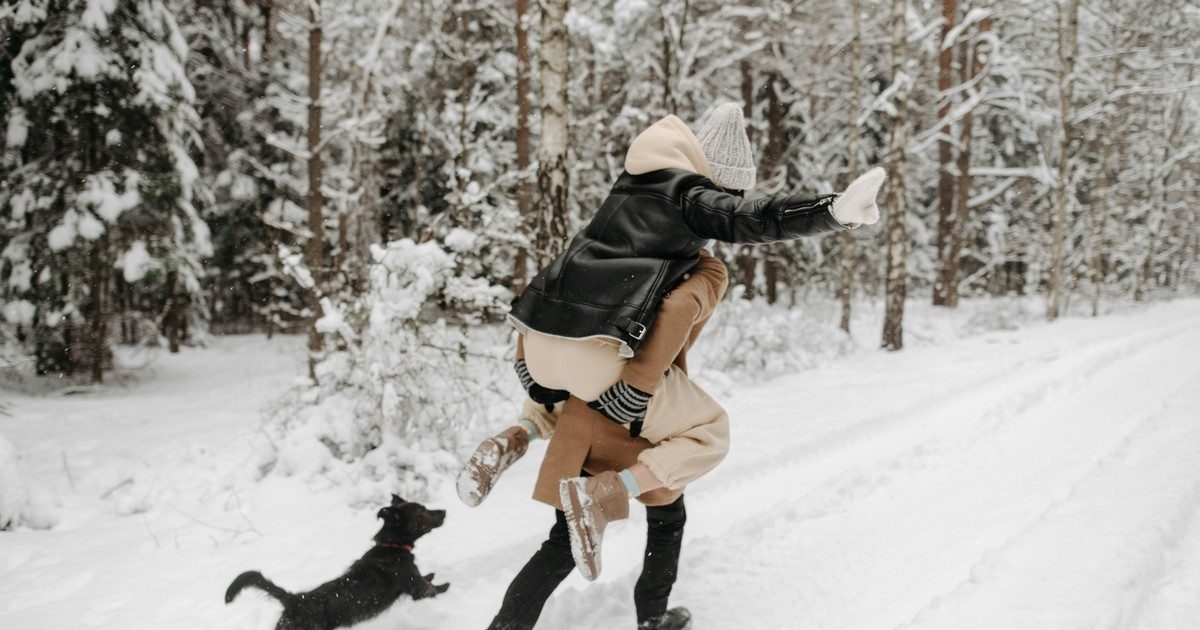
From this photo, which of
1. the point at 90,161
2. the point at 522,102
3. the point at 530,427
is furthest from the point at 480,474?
the point at 522,102

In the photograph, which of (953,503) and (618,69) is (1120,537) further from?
(618,69)

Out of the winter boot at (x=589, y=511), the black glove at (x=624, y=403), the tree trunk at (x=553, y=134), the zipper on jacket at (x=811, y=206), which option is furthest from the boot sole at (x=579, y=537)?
the tree trunk at (x=553, y=134)

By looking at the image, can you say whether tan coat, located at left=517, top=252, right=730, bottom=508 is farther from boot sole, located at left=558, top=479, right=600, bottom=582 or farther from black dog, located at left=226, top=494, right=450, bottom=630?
black dog, located at left=226, top=494, right=450, bottom=630

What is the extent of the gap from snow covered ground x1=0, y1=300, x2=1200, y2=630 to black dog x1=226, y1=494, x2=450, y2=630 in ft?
0.39

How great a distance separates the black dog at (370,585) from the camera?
2.60 metres

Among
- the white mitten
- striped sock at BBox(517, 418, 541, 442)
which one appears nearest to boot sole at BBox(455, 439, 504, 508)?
striped sock at BBox(517, 418, 541, 442)

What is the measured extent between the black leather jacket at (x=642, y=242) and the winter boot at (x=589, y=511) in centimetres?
48

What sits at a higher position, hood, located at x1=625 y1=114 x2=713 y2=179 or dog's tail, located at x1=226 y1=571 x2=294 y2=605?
hood, located at x1=625 y1=114 x2=713 y2=179

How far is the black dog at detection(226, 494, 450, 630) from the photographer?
260cm

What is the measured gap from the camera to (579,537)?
6.61ft

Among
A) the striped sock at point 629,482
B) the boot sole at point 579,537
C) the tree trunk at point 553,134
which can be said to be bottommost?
the boot sole at point 579,537

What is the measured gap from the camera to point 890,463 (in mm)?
4711

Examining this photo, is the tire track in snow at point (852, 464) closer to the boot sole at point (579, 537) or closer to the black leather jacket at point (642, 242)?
the boot sole at point (579, 537)

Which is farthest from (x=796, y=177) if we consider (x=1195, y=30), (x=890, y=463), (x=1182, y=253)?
(x=1182, y=253)
